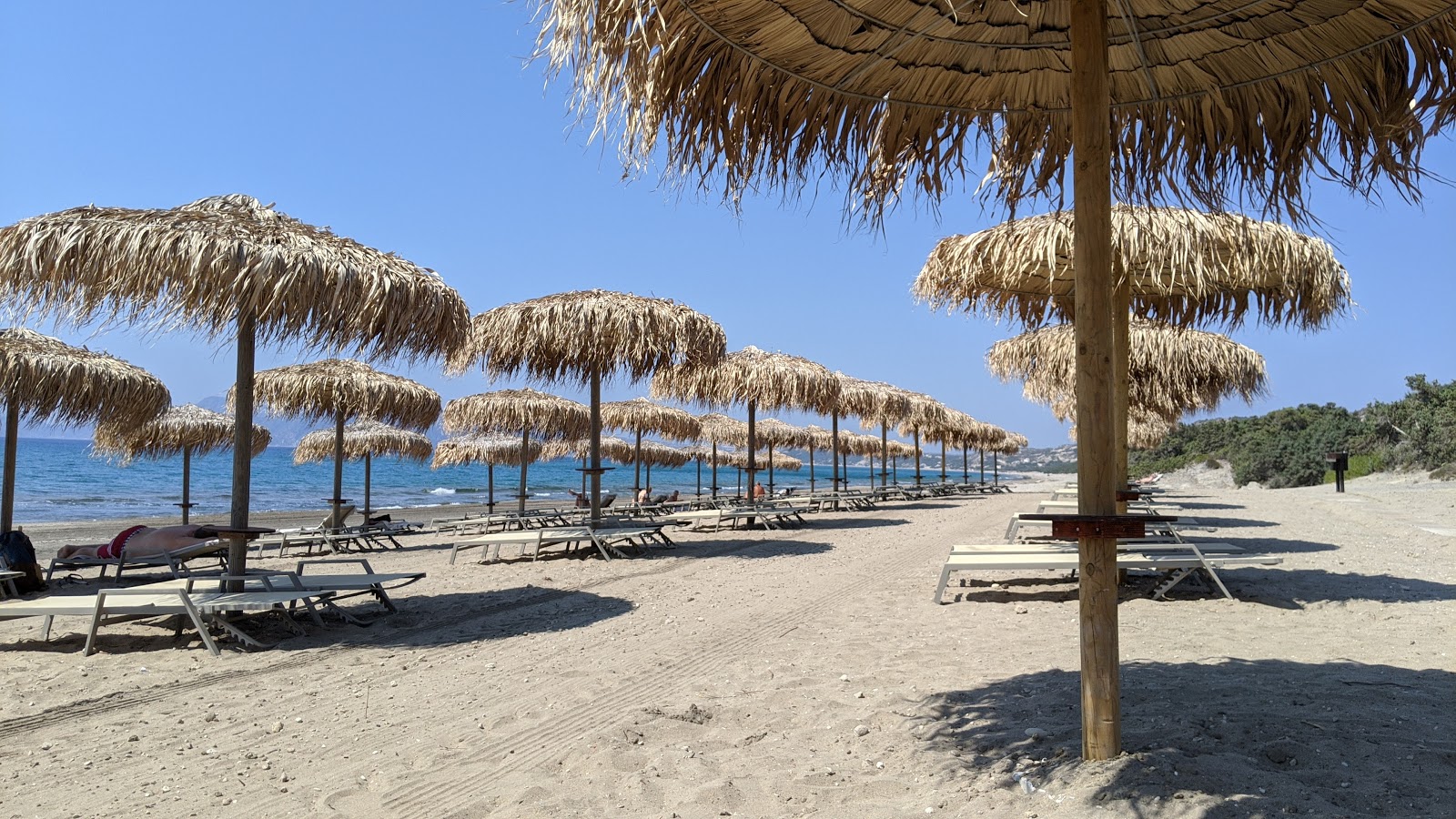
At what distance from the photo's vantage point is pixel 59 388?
310 inches

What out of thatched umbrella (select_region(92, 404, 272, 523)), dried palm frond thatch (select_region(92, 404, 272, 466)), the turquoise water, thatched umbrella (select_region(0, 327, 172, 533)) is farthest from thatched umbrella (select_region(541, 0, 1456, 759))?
the turquoise water

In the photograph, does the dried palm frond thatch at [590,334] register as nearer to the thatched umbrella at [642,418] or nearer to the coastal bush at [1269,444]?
the thatched umbrella at [642,418]

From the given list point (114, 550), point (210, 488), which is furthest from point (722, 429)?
point (210, 488)

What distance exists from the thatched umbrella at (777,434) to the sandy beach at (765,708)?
1728cm

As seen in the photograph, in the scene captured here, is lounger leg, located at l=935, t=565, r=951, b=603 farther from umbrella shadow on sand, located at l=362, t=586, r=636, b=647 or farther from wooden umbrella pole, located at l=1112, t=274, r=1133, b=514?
umbrella shadow on sand, located at l=362, t=586, r=636, b=647

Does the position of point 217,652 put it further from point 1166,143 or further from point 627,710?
point 1166,143

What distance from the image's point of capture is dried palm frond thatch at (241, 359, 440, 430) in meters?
11.4

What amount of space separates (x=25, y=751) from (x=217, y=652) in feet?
5.11

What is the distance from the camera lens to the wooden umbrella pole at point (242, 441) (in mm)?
5410

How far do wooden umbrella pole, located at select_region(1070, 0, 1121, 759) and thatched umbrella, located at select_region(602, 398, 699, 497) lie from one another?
1672cm

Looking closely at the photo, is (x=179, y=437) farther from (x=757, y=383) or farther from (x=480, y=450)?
(x=757, y=383)

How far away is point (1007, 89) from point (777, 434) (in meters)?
21.7

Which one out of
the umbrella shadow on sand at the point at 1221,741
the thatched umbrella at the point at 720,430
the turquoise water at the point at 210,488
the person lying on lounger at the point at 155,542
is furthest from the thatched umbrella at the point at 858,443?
the umbrella shadow on sand at the point at 1221,741

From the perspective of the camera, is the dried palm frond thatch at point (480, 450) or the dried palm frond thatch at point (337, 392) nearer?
the dried palm frond thatch at point (337, 392)
